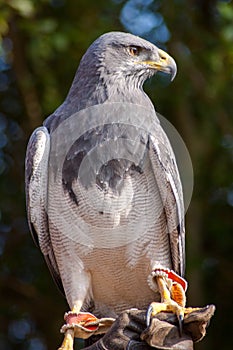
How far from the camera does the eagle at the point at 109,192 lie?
4.98 metres

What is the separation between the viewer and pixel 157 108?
9.29 metres

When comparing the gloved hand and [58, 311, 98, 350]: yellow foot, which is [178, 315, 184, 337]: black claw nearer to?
the gloved hand

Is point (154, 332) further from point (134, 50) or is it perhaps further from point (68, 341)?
point (134, 50)

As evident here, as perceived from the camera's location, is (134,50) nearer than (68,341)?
No

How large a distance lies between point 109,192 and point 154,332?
0.96 metres

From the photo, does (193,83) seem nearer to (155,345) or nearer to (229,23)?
→ (229,23)

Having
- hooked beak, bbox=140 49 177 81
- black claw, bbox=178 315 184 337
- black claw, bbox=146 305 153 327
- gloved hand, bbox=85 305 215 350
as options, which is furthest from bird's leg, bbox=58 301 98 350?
hooked beak, bbox=140 49 177 81

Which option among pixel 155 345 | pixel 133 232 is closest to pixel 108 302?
pixel 133 232

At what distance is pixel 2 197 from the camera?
9.57 metres

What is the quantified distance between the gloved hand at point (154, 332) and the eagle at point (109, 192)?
0.33 m

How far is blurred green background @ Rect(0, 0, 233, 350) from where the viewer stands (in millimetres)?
8742

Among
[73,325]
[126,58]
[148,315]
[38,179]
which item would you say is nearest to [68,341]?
[73,325]

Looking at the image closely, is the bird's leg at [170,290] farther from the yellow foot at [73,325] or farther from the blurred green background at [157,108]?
the blurred green background at [157,108]

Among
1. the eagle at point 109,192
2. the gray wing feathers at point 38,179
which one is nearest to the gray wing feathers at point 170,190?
the eagle at point 109,192
